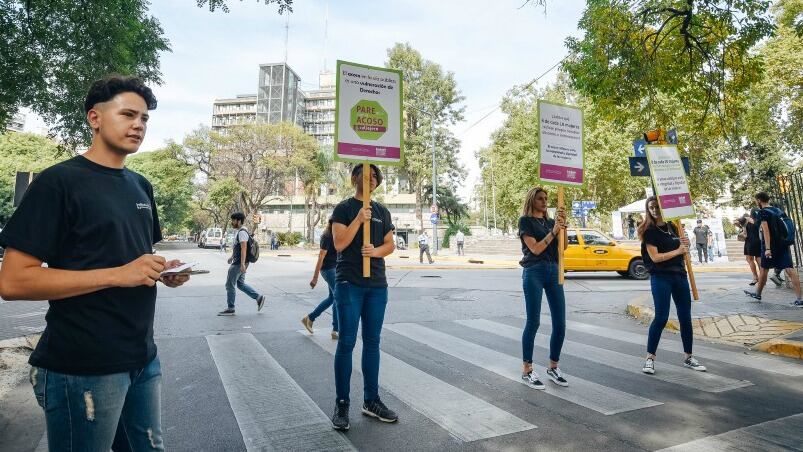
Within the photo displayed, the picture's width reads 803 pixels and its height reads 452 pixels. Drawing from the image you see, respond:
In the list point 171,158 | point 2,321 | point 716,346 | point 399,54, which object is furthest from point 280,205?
point 716,346

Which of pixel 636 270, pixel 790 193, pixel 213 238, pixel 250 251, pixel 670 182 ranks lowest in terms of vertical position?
pixel 636 270

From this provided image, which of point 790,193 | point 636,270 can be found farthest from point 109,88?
point 636,270

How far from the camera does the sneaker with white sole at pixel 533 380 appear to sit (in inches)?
166

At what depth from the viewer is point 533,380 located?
4273 mm

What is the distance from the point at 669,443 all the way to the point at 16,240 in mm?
3799

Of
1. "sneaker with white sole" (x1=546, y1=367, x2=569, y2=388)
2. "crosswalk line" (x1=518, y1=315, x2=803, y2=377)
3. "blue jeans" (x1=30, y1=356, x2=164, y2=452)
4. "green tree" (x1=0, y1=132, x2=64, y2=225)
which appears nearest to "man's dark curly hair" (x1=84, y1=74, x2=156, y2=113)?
"blue jeans" (x1=30, y1=356, x2=164, y2=452)

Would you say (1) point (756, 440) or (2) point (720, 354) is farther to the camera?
(2) point (720, 354)

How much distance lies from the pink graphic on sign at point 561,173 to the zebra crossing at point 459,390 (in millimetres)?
2127

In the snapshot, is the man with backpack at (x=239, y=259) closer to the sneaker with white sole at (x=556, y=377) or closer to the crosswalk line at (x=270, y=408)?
the crosswalk line at (x=270, y=408)

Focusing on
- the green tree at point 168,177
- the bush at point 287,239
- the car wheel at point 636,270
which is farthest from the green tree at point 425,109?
the car wheel at point 636,270

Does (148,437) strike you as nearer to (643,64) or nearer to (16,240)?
(16,240)

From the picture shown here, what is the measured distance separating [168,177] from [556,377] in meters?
43.0

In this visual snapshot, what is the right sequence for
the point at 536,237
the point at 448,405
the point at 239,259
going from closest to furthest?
the point at 448,405 → the point at 536,237 → the point at 239,259

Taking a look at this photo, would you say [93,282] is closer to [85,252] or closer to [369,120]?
[85,252]
